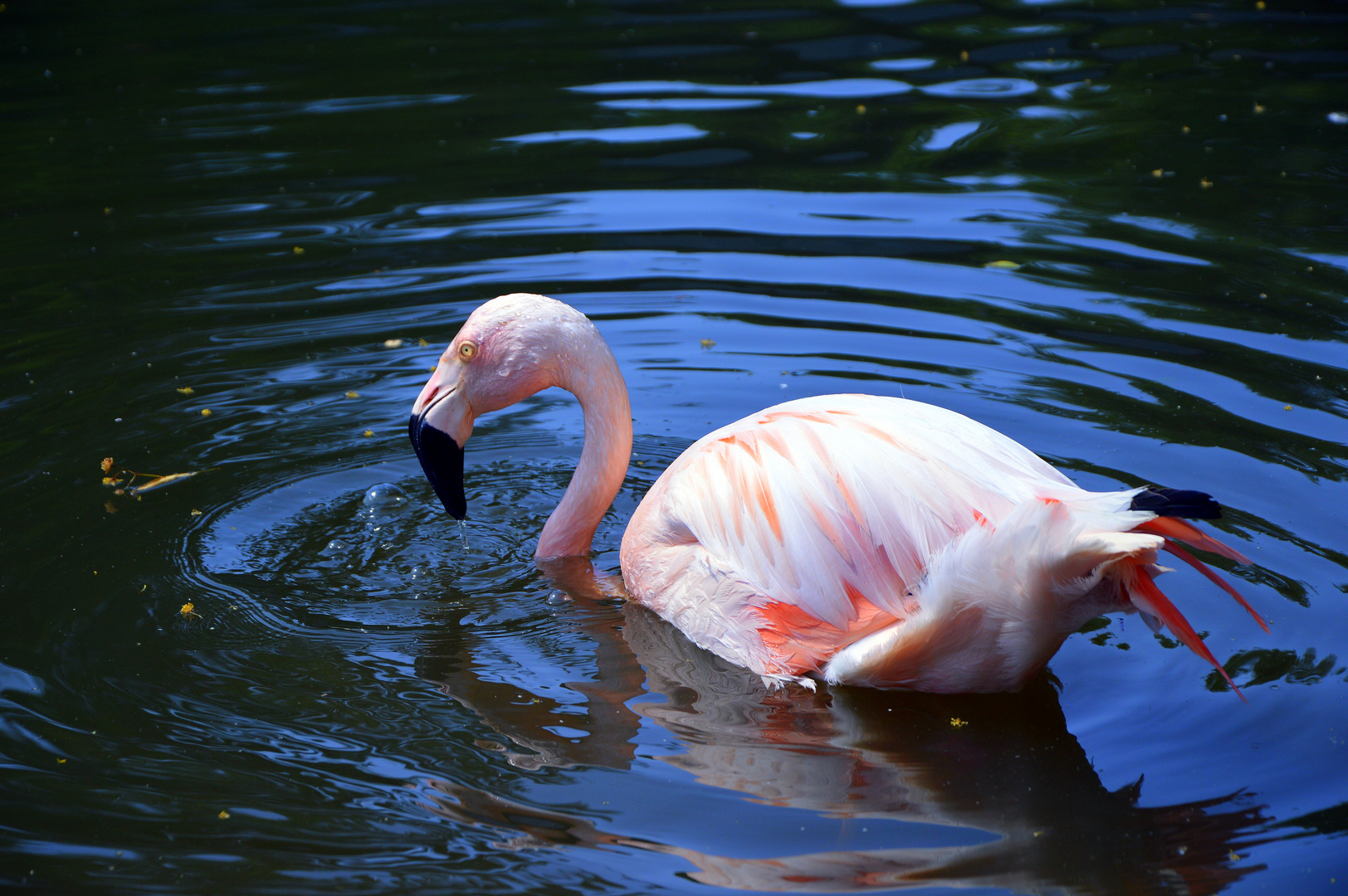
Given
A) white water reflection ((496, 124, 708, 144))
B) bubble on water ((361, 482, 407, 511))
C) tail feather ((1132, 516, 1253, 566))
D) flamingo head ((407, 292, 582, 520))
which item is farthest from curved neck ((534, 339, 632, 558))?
white water reflection ((496, 124, 708, 144))

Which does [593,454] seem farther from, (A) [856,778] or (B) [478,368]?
(A) [856,778]

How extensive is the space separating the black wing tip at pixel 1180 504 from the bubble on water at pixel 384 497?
2.65 m

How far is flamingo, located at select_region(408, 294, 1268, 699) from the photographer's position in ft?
9.67

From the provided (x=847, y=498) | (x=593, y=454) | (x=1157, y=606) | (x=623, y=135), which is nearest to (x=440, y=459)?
(x=593, y=454)

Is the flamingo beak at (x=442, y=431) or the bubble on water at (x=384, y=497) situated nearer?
the flamingo beak at (x=442, y=431)

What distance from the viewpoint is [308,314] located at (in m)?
6.03

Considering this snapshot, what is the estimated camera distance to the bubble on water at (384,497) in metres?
4.53

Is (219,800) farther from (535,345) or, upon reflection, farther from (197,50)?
(197,50)

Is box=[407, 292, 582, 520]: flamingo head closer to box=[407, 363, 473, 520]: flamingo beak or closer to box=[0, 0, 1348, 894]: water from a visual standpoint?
box=[407, 363, 473, 520]: flamingo beak

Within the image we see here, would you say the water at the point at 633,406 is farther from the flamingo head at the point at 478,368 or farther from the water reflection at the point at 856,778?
the flamingo head at the point at 478,368

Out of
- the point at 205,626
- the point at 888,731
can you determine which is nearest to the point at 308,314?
the point at 205,626

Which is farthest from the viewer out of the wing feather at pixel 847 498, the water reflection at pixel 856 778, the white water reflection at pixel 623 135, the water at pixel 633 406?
the white water reflection at pixel 623 135

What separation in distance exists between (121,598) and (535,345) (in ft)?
4.84

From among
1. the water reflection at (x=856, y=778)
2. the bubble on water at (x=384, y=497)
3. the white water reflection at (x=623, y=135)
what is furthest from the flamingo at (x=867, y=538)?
the white water reflection at (x=623, y=135)
